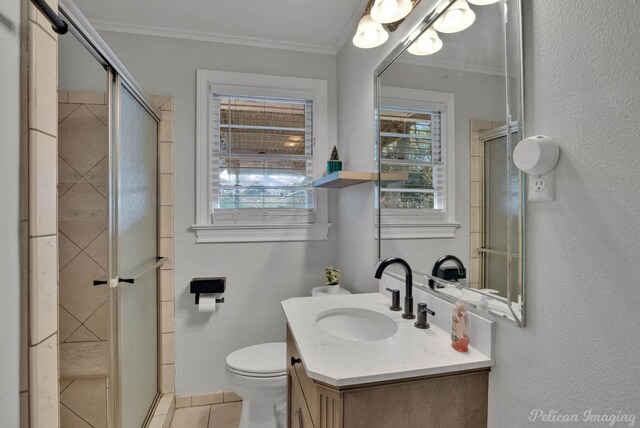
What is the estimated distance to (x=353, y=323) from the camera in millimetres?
1415

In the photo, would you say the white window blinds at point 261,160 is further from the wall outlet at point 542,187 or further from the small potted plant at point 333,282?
the wall outlet at point 542,187

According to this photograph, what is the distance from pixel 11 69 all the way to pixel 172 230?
1.41m

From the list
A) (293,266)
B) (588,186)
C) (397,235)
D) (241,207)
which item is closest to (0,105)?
(588,186)

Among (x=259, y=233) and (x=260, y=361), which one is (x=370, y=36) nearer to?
(x=259, y=233)

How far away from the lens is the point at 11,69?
2.35ft

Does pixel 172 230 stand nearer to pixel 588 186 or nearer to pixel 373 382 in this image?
pixel 373 382

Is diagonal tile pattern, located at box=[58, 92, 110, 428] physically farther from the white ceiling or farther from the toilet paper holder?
the white ceiling

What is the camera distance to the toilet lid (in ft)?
5.29

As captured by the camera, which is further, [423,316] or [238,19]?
[238,19]

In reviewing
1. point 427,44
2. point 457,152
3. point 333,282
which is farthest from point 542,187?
point 333,282

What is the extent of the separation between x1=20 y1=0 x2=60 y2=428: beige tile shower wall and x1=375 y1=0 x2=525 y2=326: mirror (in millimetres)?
1180

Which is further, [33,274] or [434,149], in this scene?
[434,149]

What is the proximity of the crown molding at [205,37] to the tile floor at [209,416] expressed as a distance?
2381 mm

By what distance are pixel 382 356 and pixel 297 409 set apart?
54 cm
